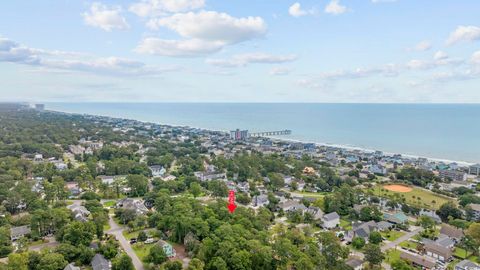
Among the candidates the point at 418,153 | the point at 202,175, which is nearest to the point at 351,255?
the point at 202,175

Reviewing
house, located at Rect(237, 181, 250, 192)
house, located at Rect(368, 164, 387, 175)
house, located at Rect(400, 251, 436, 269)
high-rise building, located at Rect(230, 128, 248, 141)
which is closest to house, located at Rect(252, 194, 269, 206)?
house, located at Rect(237, 181, 250, 192)

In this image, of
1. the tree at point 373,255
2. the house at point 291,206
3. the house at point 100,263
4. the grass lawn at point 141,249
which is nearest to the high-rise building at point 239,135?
the house at point 291,206

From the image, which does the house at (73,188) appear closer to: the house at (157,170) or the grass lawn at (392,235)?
the house at (157,170)

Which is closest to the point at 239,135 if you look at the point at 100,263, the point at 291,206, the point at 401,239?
the point at 291,206

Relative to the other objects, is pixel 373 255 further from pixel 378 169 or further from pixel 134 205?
pixel 378 169

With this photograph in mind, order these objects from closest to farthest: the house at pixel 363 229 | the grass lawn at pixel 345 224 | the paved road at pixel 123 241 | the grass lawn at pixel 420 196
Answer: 1. the paved road at pixel 123 241
2. the house at pixel 363 229
3. the grass lawn at pixel 345 224
4. the grass lawn at pixel 420 196

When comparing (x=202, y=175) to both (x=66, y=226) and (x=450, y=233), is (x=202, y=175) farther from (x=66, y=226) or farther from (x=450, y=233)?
(x=450, y=233)
